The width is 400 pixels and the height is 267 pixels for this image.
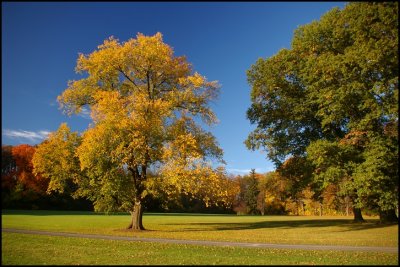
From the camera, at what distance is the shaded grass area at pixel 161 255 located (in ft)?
43.8

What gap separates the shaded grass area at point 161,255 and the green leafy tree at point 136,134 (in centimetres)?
826

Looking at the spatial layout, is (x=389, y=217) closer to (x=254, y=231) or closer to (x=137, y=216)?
(x=254, y=231)

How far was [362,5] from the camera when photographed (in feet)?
78.5

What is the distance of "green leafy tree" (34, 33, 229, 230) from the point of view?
2612 centimetres

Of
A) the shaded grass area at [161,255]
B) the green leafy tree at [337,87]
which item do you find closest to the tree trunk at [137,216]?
the shaded grass area at [161,255]

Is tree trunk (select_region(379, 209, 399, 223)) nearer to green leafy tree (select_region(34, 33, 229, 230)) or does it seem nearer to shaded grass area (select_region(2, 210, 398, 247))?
shaded grass area (select_region(2, 210, 398, 247))

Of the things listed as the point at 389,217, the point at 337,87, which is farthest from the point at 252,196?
the point at 337,87

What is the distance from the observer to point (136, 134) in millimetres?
25891

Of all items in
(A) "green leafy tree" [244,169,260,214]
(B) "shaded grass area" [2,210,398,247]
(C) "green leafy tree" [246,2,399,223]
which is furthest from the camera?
(A) "green leafy tree" [244,169,260,214]

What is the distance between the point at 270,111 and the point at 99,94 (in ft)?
50.6

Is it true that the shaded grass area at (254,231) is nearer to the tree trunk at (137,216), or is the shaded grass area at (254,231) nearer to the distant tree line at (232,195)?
the tree trunk at (137,216)

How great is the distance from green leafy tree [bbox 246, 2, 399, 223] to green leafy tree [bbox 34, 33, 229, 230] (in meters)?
6.65

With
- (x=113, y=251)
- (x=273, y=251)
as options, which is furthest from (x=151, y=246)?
(x=273, y=251)

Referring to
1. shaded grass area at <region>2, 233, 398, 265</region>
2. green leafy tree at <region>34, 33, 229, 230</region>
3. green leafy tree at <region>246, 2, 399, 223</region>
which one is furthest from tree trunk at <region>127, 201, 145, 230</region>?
green leafy tree at <region>246, 2, 399, 223</region>
